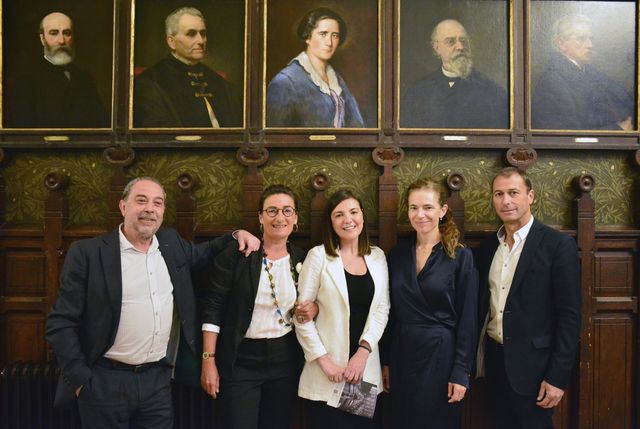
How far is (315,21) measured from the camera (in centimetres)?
312

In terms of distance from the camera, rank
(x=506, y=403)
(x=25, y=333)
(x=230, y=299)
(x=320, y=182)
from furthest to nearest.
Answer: (x=25, y=333), (x=320, y=182), (x=506, y=403), (x=230, y=299)

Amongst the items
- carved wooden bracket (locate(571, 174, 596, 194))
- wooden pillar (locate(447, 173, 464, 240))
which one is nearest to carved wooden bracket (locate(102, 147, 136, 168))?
wooden pillar (locate(447, 173, 464, 240))

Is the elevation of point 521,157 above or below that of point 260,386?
above

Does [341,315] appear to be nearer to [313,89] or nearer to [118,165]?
[313,89]

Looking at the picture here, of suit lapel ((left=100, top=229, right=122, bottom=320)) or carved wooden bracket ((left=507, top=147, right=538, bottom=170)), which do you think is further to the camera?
carved wooden bracket ((left=507, top=147, right=538, bottom=170))

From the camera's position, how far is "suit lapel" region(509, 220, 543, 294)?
92.1 inches

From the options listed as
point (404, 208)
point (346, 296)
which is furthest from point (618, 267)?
point (346, 296)

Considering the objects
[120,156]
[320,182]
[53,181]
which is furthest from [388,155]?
[53,181]

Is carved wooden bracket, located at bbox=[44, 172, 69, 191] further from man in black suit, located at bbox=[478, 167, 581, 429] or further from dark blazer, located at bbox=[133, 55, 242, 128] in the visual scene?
man in black suit, located at bbox=[478, 167, 581, 429]

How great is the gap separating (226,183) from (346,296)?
4.38 feet

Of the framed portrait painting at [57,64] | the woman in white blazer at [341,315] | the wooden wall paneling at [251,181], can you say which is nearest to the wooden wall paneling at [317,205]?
the wooden wall paneling at [251,181]

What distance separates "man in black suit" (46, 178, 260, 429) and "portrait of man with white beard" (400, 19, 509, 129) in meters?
1.85

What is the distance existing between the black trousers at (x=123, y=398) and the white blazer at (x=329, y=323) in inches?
29.0

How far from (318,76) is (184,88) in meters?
0.95
